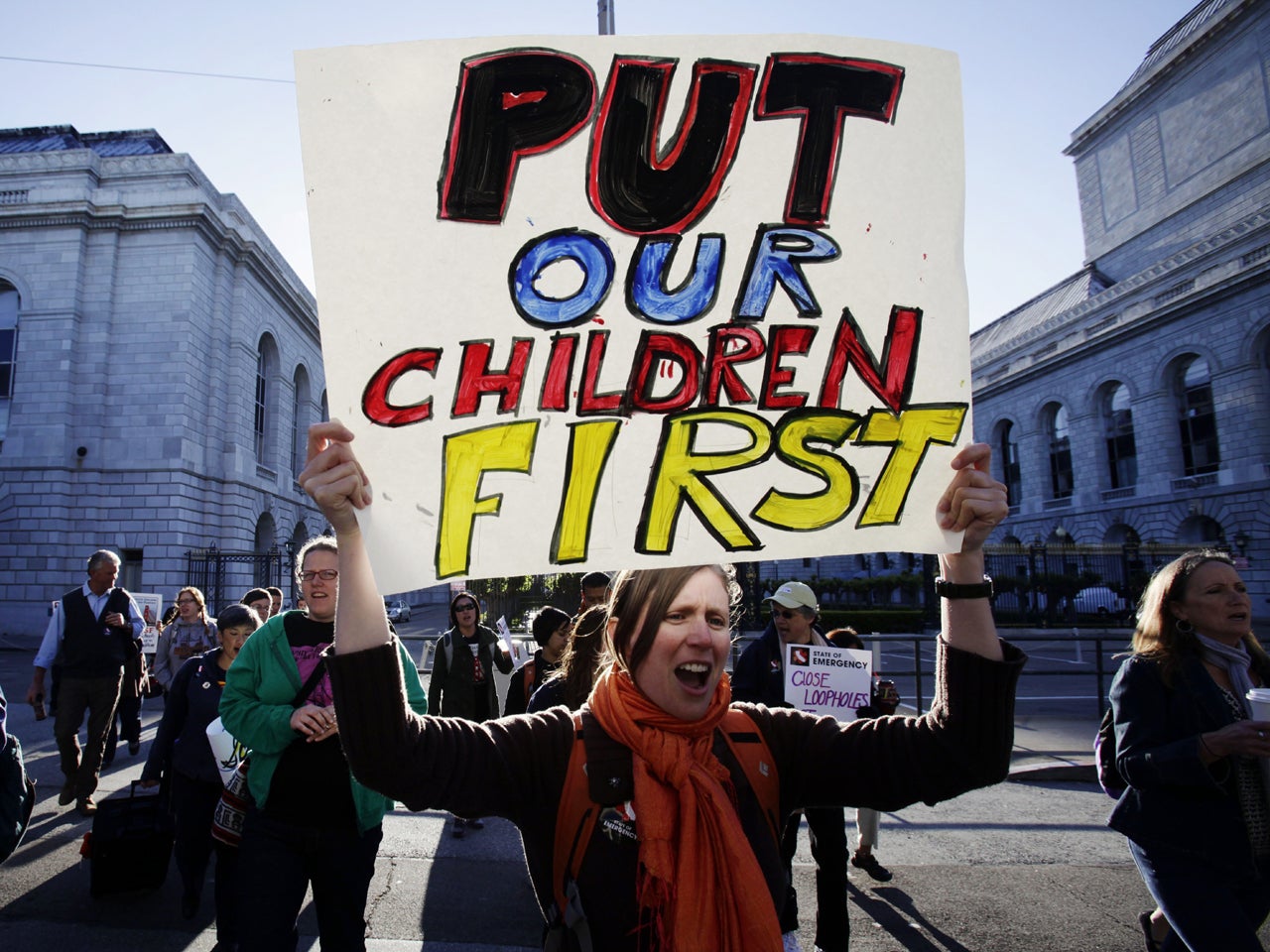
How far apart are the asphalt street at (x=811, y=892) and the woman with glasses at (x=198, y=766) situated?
393 millimetres

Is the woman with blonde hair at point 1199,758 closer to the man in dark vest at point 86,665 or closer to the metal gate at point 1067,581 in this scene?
the man in dark vest at point 86,665

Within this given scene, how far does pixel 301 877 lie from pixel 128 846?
102 inches

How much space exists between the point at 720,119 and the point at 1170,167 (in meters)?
53.0

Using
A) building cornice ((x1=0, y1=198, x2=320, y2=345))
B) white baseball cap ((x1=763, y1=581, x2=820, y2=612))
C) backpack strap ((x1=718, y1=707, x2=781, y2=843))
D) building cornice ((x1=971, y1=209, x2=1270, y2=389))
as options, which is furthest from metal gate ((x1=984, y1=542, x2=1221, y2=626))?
building cornice ((x1=0, y1=198, x2=320, y2=345))

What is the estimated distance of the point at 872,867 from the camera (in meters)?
5.25

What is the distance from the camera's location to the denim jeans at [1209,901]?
98.9 inches

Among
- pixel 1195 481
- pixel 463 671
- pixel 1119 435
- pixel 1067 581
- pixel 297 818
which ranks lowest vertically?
pixel 297 818

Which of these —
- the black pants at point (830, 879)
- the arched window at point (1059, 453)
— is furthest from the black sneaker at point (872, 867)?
the arched window at point (1059, 453)

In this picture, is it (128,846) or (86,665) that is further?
(86,665)

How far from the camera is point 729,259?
198 centimetres

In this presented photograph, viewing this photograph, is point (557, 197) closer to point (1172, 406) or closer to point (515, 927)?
point (515, 927)

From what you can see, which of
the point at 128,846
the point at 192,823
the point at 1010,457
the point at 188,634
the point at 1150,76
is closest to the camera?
the point at 192,823

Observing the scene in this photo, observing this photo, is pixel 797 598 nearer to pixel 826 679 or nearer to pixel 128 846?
pixel 826 679

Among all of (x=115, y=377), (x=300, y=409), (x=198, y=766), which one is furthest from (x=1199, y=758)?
(x=300, y=409)
